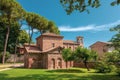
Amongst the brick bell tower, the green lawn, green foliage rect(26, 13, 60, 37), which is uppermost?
green foliage rect(26, 13, 60, 37)

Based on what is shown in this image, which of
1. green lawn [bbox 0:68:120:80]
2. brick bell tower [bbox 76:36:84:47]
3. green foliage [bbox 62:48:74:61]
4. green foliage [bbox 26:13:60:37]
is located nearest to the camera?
green lawn [bbox 0:68:120:80]

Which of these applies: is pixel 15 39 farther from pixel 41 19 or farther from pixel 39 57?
pixel 39 57

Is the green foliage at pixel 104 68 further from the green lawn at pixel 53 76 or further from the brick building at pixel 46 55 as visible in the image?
the brick building at pixel 46 55

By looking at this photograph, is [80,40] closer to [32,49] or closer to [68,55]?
[32,49]

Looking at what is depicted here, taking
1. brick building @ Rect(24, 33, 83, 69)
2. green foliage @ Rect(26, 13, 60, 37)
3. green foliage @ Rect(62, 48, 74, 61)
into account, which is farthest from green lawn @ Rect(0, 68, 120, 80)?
green foliage @ Rect(26, 13, 60, 37)

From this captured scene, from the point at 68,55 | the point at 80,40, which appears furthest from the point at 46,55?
the point at 80,40

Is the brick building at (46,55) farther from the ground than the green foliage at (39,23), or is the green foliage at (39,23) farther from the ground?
the green foliage at (39,23)

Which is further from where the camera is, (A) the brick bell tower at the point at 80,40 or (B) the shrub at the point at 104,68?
(A) the brick bell tower at the point at 80,40

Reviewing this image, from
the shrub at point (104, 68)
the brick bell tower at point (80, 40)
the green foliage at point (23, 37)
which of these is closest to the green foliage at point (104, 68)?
the shrub at point (104, 68)

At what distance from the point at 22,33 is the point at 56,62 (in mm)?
22933

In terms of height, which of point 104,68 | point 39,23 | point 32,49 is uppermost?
point 39,23

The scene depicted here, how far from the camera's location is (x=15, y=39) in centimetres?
5878

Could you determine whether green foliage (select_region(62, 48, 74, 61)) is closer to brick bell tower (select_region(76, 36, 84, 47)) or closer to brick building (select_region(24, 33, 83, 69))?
brick building (select_region(24, 33, 83, 69))

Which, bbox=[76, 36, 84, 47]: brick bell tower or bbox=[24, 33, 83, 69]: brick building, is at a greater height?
bbox=[76, 36, 84, 47]: brick bell tower
